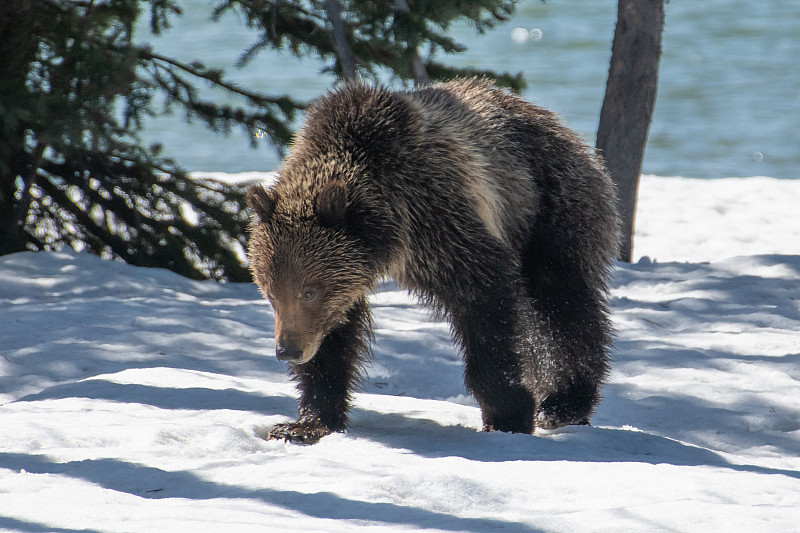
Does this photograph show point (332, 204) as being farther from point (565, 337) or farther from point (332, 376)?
point (565, 337)

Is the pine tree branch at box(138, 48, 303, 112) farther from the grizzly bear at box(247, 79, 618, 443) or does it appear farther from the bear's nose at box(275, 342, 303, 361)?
the bear's nose at box(275, 342, 303, 361)

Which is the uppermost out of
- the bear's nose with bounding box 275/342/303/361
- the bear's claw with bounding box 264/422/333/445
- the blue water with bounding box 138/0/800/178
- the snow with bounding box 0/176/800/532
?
the blue water with bounding box 138/0/800/178

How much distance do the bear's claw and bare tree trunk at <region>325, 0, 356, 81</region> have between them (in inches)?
154

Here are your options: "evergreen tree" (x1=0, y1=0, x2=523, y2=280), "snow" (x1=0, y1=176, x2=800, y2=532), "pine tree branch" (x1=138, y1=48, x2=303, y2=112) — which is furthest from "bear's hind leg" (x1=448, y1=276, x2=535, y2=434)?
"pine tree branch" (x1=138, y1=48, x2=303, y2=112)

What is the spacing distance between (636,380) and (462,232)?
2.29 metres

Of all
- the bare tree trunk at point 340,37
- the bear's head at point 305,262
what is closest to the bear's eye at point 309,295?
the bear's head at point 305,262

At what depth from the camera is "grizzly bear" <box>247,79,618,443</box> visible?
4.21 meters

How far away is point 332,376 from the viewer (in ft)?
15.1

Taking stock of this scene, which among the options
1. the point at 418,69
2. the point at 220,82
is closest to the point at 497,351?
the point at 418,69

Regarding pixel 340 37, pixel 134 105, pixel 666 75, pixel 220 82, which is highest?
pixel 666 75

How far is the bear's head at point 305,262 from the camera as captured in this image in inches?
163

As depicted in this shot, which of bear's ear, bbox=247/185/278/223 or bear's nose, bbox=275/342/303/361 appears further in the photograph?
bear's ear, bbox=247/185/278/223

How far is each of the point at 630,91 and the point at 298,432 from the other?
5765 millimetres

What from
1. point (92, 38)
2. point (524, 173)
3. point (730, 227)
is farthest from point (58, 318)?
point (730, 227)
